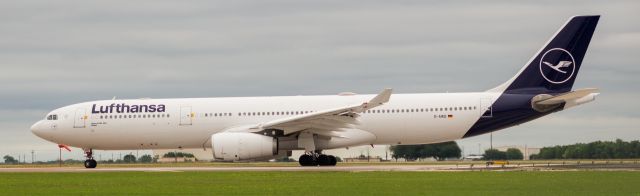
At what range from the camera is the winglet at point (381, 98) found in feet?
122

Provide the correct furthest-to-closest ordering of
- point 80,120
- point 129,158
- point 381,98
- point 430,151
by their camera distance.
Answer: point 129,158 < point 430,151 < point 80,120 < point 381,98

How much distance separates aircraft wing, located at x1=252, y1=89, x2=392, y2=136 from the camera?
3822cm

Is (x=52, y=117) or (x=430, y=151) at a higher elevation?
(x=52, y=117)

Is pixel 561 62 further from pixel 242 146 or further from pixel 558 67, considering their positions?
pixel 242 146

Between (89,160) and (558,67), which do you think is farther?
(89,160)

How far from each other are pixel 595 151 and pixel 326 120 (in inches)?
1160

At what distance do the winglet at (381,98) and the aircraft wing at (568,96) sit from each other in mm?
6790

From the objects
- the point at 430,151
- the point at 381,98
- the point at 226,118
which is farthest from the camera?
the point at 430,151

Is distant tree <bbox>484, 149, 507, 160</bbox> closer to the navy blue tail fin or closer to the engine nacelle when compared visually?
the navy blue tail fin

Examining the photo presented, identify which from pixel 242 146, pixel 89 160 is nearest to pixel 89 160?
pixel 89 160

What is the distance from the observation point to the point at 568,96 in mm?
39812
